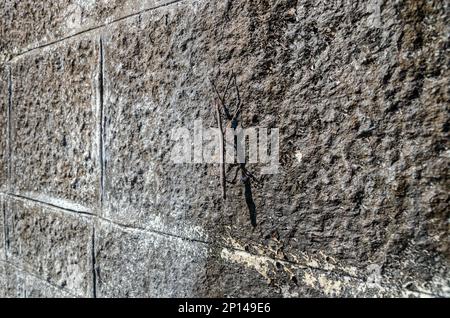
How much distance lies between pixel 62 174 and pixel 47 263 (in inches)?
15.3

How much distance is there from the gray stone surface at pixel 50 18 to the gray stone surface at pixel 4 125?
0.09m

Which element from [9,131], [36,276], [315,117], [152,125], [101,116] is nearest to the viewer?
[315,117]

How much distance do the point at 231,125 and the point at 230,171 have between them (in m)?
0.12

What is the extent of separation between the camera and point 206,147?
4.25ft

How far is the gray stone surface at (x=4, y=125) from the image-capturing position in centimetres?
209

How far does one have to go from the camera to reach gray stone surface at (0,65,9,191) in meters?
2.09

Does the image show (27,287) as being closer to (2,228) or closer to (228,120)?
(2,228)

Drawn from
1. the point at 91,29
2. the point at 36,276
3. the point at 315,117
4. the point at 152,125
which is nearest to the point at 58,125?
the point at 91,29

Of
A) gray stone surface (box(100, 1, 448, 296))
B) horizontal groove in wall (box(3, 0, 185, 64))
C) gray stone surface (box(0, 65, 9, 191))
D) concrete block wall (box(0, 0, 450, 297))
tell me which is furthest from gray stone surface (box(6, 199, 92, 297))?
horizontal groove in wall (box(3, 0, 185, 64))

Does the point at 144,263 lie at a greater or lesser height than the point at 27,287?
greater

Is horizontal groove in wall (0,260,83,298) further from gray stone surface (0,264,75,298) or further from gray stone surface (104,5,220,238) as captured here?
gray stone surface (104,5,220,238)

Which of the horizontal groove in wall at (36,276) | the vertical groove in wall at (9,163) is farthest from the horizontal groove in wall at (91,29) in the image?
the horizontal groove in wall at (36,276)

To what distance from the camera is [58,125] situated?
1789mm

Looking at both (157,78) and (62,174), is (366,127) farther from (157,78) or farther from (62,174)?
(62,174)
